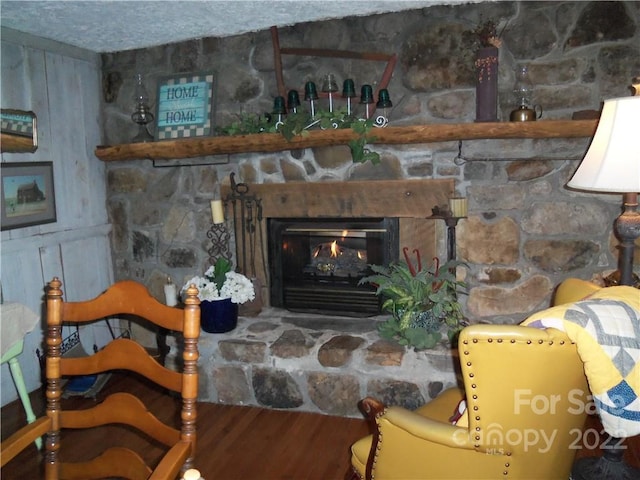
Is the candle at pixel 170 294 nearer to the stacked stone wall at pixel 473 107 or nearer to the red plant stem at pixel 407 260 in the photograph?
the stacked stone wall at pixel 473 107

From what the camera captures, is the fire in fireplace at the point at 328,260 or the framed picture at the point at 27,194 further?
the fire in fireplace at the point at 328,260

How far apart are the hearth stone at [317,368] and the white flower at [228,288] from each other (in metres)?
0.19

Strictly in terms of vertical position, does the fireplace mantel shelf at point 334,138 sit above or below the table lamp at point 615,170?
above

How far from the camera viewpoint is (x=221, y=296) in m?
2.88

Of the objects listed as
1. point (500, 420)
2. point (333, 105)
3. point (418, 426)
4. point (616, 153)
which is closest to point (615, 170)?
point (616, 153)

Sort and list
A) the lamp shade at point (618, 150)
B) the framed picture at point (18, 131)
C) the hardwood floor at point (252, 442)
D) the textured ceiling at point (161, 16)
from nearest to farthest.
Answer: the lamp shade at point (618, 150) → the hardwood floor at point (252, 442) → the textured ceiling at point (161, 16) → the framed picture at point (18, 131)

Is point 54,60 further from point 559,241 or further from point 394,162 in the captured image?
point 559,241

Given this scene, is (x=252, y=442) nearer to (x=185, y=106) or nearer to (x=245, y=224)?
(x=245, y=224)

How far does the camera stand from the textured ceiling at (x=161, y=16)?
2.53m

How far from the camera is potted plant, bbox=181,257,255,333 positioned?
9.41 feet

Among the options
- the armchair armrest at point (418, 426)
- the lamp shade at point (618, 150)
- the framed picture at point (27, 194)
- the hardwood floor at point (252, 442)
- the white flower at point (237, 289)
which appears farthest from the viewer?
the white flower at point (237, 289)

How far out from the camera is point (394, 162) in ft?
9.66

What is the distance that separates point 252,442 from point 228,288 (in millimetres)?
875

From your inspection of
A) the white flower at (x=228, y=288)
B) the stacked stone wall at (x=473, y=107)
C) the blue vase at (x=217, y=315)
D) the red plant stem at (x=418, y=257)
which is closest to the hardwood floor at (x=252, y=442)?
the stacked stone wall at (x=473, y=107)
